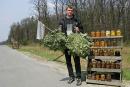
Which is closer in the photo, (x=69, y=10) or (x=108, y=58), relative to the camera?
(x=108, y=58)

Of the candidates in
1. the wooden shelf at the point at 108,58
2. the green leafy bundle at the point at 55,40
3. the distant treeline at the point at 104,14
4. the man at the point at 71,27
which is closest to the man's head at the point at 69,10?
the man at the point at 71,27

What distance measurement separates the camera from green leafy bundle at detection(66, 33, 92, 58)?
33.4 ft

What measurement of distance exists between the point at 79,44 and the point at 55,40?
885 millimetres

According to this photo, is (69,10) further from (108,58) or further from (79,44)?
(108,58)

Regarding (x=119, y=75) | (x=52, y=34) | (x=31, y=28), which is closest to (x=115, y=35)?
(x=119, y=75)

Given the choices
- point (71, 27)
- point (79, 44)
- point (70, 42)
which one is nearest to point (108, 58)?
point (79, 44)

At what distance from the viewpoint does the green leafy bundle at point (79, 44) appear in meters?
10.2

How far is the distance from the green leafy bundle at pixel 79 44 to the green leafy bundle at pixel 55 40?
26 centimetres

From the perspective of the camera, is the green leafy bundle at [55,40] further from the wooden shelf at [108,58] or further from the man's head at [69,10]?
the wooden shelf at [108,58]

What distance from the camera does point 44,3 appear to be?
61094 mm

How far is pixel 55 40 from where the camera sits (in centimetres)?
1069

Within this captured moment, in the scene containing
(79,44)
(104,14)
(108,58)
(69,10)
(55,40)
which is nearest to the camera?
(79,44)

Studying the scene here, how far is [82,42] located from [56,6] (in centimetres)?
4991

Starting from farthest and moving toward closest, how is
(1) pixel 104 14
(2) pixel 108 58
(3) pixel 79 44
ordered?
(1) pixel 104 14, (2) pixel 108 58, (3) pixel 79 44
